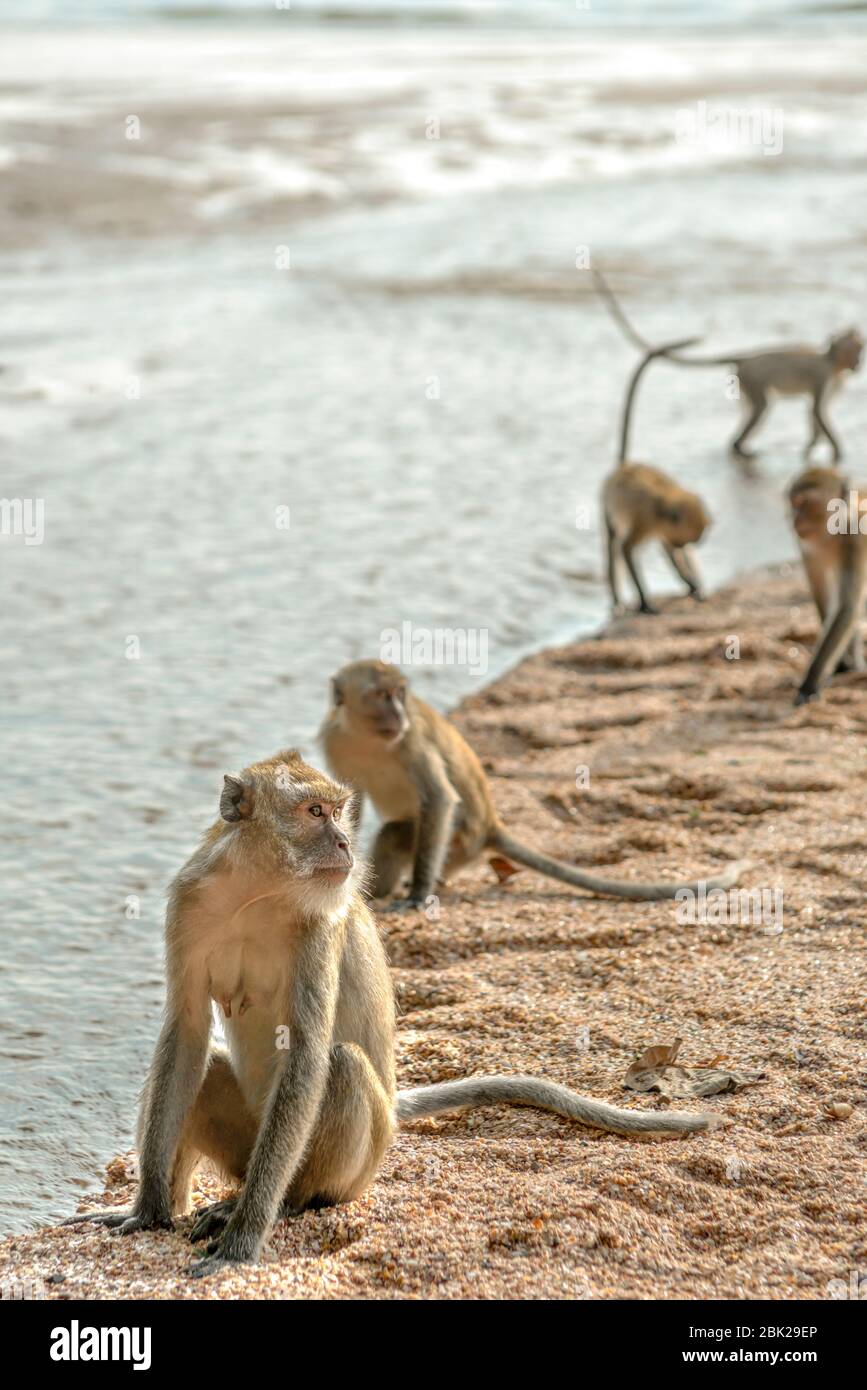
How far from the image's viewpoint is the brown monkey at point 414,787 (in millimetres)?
6609

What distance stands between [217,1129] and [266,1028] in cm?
33

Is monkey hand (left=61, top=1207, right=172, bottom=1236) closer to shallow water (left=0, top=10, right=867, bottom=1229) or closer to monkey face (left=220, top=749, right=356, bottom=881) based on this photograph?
shallow water (left=0, top=10, right=867, bottom=1229)

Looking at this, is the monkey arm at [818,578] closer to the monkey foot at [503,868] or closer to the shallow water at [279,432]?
the shallow water at [279,432]

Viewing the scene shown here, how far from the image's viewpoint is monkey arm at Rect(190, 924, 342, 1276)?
388cm

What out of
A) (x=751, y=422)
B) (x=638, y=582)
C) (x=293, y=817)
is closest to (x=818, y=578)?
(x=638, y=582)

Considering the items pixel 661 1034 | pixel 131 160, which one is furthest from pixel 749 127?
pixel 661 1034

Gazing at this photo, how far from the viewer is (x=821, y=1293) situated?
376cm

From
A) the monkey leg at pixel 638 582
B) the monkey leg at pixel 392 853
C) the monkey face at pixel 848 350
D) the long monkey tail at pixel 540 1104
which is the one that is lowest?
the monkey leg at pixel 392 853

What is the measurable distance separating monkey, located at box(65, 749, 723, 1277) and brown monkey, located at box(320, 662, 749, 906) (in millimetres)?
2363

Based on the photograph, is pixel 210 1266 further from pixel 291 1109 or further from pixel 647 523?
pixel 647 523

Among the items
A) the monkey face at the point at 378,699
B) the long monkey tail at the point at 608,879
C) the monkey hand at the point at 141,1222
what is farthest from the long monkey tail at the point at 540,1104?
the monkey face at the point at 378,699

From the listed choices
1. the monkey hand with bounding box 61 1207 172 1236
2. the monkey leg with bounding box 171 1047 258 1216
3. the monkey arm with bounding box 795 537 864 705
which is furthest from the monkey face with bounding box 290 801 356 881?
the monkey arm with bounding box 795 537 864 705

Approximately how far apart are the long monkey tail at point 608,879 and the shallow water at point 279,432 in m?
1.35
